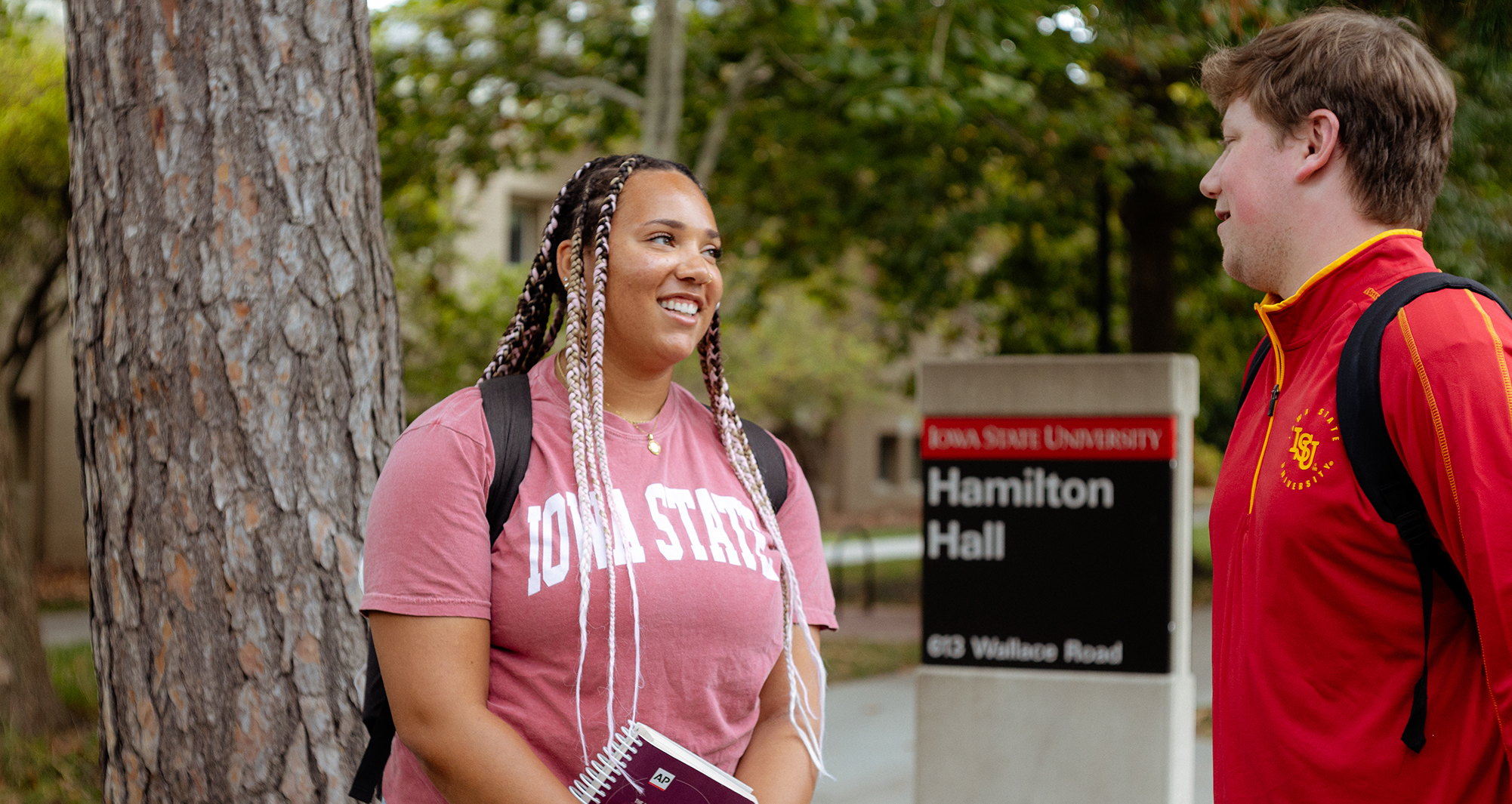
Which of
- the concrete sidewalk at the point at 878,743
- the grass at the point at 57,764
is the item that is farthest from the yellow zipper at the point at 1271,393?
the grass at the point at 57,764

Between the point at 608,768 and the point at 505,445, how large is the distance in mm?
501

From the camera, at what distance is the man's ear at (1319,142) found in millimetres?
1901

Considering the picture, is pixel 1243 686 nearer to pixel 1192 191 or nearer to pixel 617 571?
pixel 617 571

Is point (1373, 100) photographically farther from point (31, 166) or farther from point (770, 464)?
point (31, 166)

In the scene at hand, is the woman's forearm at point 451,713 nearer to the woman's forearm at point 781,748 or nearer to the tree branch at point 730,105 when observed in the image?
the woman's forearm at point 781,748

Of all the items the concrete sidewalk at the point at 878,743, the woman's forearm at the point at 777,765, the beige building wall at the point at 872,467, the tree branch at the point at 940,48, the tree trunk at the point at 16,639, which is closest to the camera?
the woman's forearm at the point at 777,765

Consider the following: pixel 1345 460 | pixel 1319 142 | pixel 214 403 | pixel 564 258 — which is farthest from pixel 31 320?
pixel 1345 460

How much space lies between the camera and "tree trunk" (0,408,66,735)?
6.38 meters

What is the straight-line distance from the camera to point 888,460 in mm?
40094

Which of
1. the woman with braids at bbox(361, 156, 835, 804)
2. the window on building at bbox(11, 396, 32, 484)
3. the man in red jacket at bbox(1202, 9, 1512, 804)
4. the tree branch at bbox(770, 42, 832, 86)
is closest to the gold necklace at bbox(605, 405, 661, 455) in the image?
the woman with braids at bbox(361, 156, 835, 804)

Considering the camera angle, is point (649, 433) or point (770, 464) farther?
point (770, 464)

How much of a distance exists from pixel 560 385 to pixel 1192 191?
31.6ft

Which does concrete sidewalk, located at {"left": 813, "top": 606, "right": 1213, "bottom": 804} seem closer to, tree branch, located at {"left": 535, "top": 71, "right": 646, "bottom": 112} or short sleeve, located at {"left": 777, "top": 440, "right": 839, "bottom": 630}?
short sleeve, located at {"left": 777, "top": 440, "right": 839, "bottom": 630}

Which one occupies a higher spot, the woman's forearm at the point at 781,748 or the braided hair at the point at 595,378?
the braided hair at the point at 595,378
